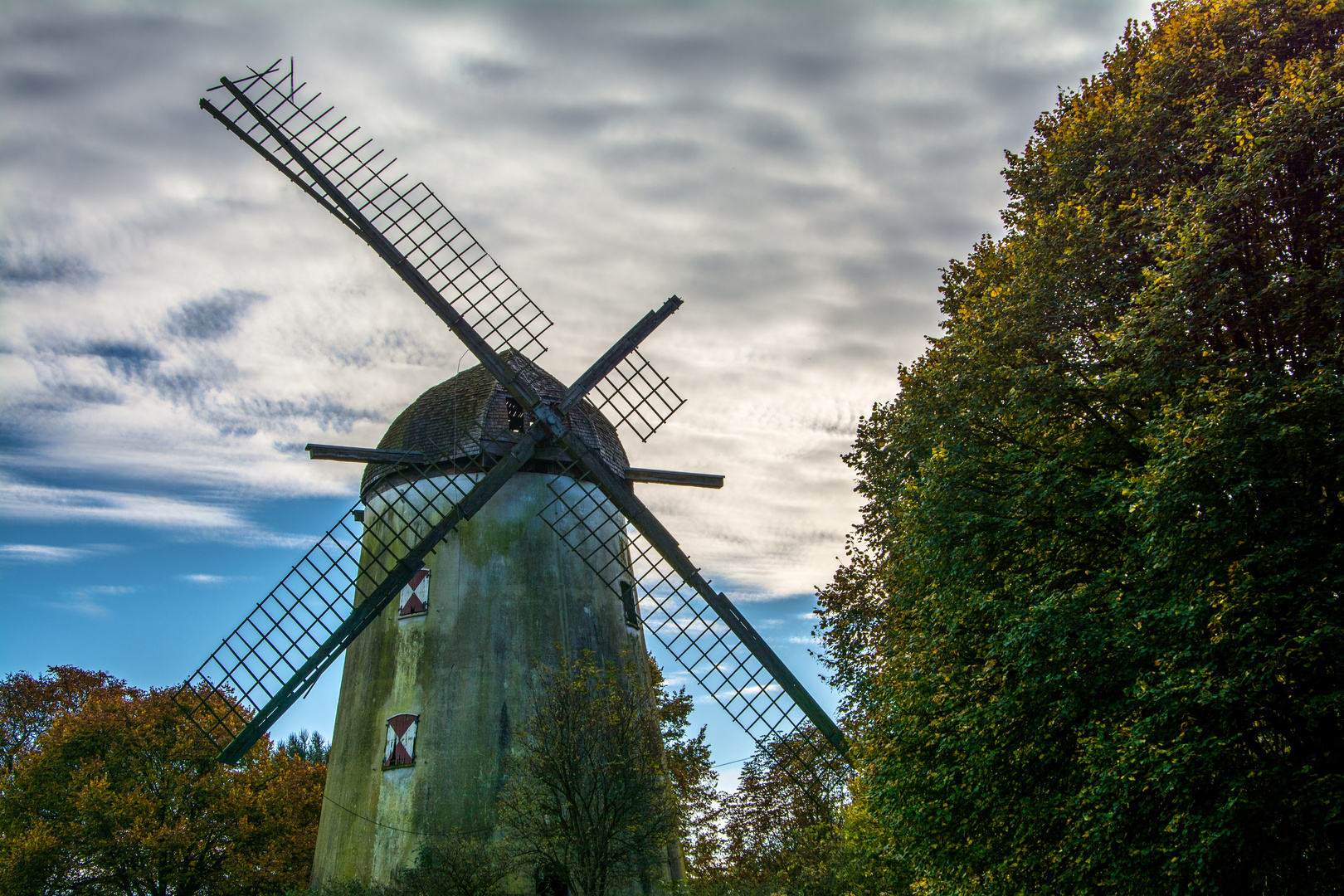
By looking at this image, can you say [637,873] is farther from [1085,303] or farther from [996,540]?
[1085,303]

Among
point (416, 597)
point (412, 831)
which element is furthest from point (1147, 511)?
point (416, 597)

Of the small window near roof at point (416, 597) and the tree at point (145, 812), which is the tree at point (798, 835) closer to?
the small window near roof at point (416, 597)

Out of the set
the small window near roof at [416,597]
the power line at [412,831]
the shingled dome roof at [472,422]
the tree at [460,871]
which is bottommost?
the tree at [460,871]

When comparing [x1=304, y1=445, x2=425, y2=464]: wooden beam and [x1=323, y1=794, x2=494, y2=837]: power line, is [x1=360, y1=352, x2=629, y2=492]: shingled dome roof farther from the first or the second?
[x1=323, y1=794, x2=494, y2=837]: power line

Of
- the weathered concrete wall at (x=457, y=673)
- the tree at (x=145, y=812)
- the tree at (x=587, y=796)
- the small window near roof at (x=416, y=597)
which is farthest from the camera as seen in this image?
the tree at (x=145, y=812)

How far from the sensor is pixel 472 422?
20.2m

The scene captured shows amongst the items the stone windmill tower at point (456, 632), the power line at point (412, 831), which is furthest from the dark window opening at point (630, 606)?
the power line at point (412, 831)

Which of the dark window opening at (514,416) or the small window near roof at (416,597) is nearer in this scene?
the small window near roof at (416,597)

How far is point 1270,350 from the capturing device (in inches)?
459

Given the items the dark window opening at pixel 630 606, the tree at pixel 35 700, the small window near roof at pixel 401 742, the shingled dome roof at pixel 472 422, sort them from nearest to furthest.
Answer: the small window near roof at pixel 401 742 < the shingled dome roof at pixel 472 422 < the dark window opening at pixel 630 606 < the tree at pixel 35 700

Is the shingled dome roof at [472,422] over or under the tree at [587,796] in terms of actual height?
over

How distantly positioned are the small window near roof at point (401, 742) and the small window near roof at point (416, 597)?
2071mm

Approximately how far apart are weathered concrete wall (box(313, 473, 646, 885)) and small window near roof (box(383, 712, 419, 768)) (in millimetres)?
129

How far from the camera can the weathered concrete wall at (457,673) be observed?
1711cm
